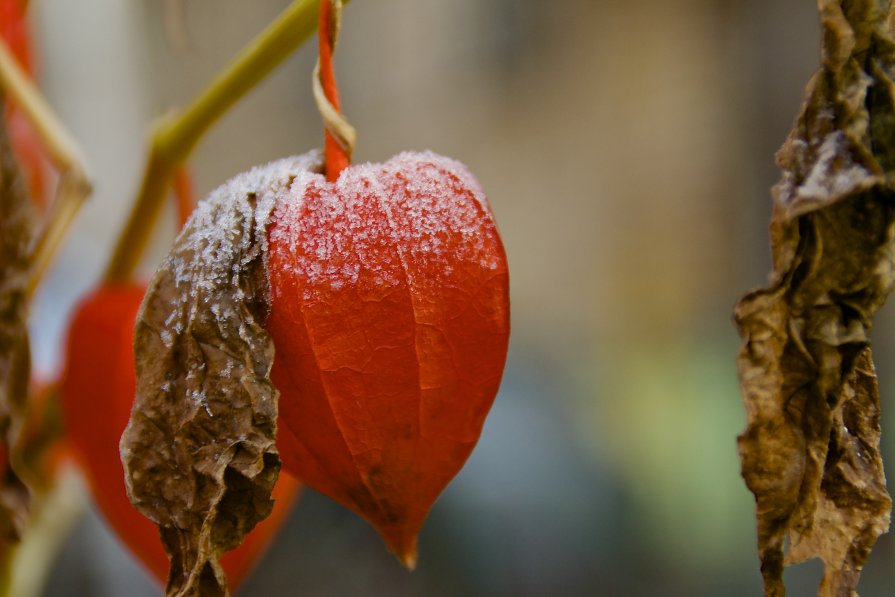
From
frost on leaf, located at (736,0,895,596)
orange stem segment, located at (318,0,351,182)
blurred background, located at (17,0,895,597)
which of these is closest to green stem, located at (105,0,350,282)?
orange stem segment, located at (318,0,351,182)

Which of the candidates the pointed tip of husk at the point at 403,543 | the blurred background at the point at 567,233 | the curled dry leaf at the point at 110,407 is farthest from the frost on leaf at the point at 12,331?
the blurred background at the point at 567,233

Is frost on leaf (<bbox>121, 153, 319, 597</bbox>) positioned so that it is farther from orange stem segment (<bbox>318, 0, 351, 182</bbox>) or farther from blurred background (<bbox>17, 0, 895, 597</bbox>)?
blurred background (<bbox>17, 0, 895, 597</bbox>)

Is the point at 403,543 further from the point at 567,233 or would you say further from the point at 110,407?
the point at 567,233

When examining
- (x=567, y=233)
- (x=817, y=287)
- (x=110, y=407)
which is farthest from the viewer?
(x=567, y=233)

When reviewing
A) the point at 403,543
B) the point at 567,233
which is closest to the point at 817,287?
the point at 403,543

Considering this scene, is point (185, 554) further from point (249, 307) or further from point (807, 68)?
point (807, 68)

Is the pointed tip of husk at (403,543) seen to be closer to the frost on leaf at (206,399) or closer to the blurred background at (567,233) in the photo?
the frost on leaf at (206,399)
